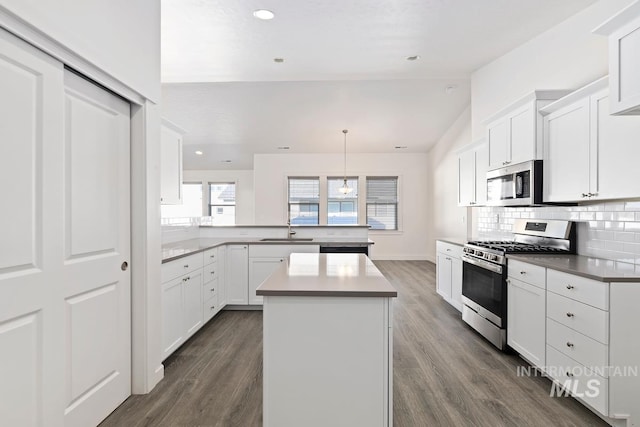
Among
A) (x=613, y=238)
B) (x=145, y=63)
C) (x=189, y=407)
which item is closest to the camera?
(x=189, y=407)

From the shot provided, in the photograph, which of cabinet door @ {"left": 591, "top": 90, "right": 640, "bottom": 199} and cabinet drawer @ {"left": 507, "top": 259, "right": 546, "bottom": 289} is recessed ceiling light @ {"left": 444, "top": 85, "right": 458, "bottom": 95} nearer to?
cabinet door @ {"left": 591, "top": 90, "right": 640, "bottom": 199}

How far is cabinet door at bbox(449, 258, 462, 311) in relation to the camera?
13.0ft

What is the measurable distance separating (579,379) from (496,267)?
108 cm

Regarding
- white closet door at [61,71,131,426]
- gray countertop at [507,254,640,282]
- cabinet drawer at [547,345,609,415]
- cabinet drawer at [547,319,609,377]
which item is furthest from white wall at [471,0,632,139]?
white closet door at [61,71,131,426]

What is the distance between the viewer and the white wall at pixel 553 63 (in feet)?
9.09

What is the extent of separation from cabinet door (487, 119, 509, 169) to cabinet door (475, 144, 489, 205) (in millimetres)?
212

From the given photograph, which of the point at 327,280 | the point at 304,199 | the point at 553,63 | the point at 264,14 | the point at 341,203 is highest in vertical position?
the point at 264,14

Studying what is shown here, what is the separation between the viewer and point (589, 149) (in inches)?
96.3

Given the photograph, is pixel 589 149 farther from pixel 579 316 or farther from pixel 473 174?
pixel 473 174

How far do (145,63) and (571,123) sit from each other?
3170 millimetres

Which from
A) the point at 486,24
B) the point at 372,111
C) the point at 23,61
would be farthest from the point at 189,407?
the point at 372,111

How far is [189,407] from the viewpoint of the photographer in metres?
2.11

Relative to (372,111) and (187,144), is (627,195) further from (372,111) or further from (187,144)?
(187,144)

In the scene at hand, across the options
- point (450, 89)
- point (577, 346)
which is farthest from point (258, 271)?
point (450, 89)
